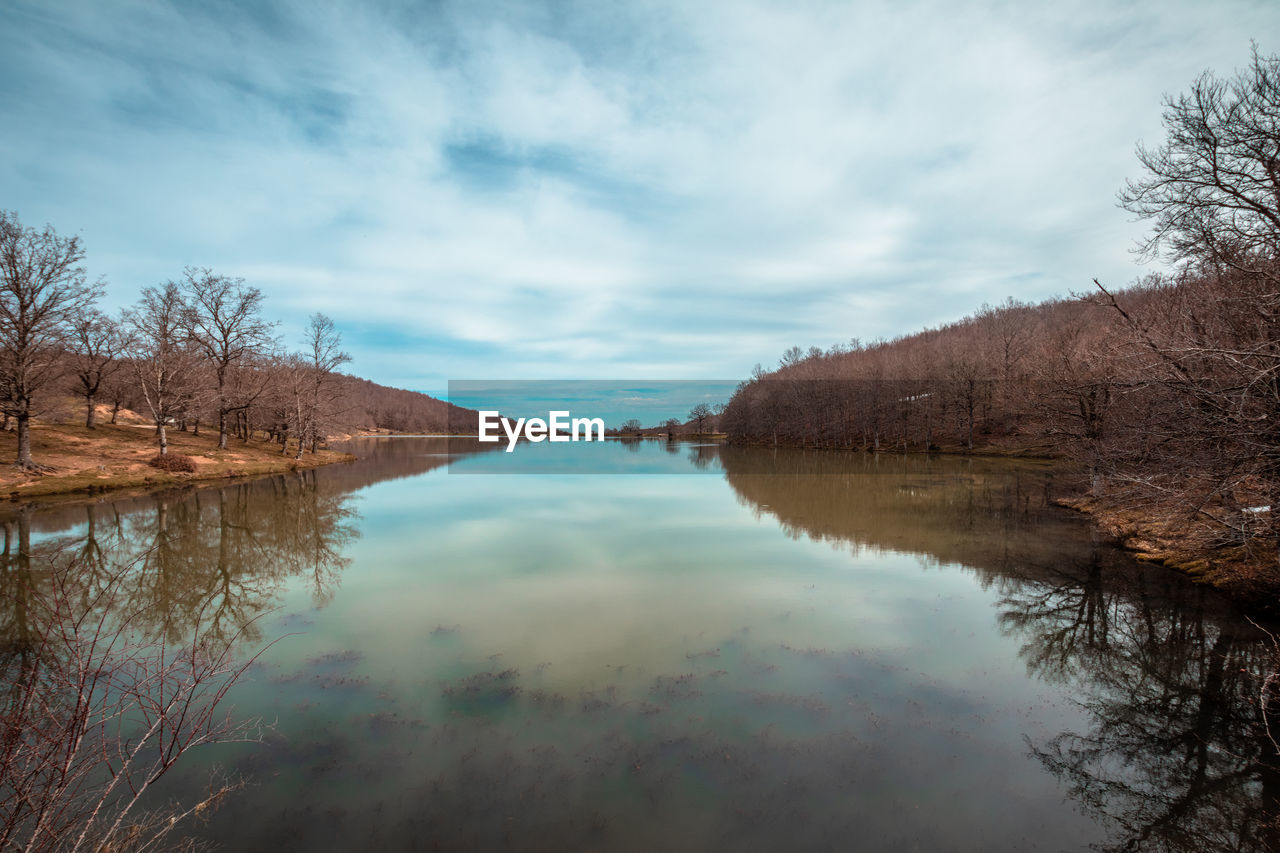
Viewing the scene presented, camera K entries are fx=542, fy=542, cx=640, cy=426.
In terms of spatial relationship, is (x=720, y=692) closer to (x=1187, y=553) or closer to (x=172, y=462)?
(x=1187, y=553)

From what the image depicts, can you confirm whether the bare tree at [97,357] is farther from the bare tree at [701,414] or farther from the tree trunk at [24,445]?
the bare tree at [701,414]

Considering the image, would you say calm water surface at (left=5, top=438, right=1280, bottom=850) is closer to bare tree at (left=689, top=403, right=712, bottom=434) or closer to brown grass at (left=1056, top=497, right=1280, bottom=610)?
brown grass at (left=1056, top=497, right=1280, bottom=610)

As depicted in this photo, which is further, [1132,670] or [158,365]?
[158,365]

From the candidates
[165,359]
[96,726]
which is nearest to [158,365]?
[165,359]

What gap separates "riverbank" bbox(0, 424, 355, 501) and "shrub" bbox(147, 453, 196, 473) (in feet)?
0.92

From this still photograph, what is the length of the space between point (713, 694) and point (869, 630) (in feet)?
12.4

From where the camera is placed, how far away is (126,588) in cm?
1079

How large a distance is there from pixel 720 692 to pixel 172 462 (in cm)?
3167

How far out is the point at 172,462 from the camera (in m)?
27.1

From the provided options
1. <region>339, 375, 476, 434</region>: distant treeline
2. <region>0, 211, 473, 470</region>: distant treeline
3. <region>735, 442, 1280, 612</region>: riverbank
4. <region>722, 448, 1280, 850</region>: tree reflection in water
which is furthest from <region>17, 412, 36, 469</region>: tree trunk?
<region>339, 375, 476, 434</region>: distant treeline

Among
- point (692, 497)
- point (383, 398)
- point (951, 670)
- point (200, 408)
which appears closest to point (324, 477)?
point (200, 408)

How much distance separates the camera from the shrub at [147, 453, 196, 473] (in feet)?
87.9

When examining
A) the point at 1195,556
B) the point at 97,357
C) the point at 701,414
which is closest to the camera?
the point at 1195,556

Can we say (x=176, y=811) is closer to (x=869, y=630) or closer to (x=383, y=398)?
(x=869, y=630)
